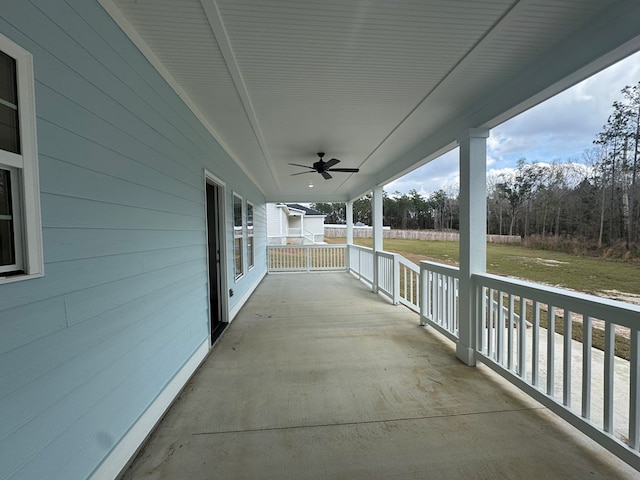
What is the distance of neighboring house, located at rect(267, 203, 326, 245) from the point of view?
15.0 m

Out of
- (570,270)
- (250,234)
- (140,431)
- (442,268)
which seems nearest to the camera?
(140,431)

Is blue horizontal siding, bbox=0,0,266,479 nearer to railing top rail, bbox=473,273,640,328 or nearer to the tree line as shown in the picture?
railing top rail, bbox=473,273,640,328

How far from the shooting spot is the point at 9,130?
1.03m

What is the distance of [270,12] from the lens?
1.60m

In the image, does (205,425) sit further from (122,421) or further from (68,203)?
(68,203)

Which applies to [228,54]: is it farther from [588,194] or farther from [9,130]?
[588,194]

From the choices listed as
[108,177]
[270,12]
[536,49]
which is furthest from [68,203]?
[536,49]

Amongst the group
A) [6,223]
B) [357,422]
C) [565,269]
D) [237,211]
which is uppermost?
[237,211]

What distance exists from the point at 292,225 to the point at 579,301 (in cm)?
1859

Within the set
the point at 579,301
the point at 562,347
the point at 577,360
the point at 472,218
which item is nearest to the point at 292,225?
the point at 472,218

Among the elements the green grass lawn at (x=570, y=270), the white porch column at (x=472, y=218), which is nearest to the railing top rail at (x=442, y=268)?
the white porch column at (x=472, y=218)

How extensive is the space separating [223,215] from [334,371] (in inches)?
104

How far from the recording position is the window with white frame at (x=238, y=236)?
4961 millimetres

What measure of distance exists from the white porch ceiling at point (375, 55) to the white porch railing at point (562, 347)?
5.00 feet
